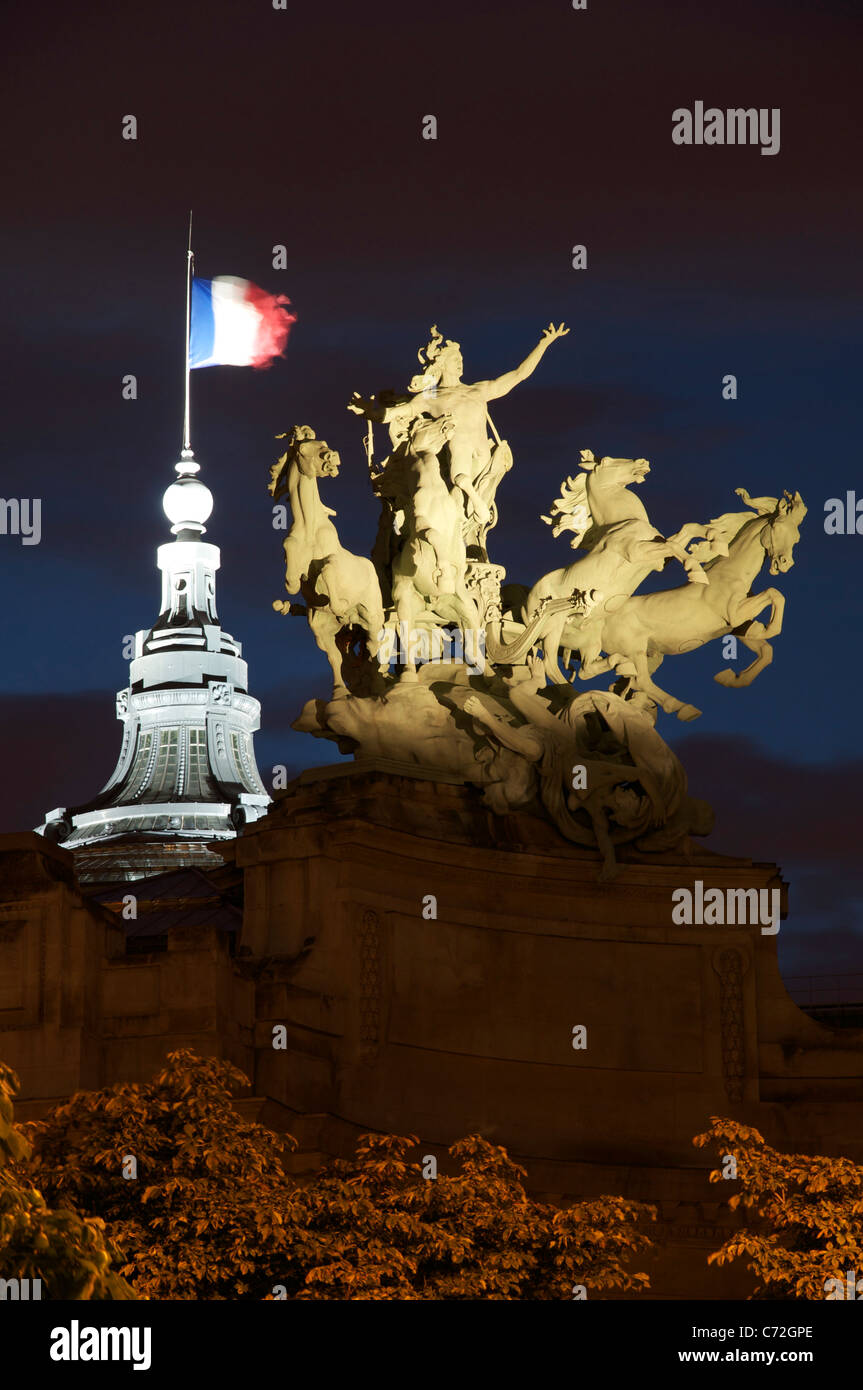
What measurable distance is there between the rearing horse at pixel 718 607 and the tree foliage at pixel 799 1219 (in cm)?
1544

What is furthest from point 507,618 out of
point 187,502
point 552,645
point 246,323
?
point 187,502

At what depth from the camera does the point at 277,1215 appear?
31203 mm

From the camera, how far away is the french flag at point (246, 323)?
56.9m

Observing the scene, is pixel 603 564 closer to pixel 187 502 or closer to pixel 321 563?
pixel 321 563

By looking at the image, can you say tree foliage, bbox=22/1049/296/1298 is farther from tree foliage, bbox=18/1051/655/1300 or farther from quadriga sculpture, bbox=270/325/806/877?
quadriga sculpture, bbox=270/325/806/877

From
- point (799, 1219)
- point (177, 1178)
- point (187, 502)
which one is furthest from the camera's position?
point (187, 502)

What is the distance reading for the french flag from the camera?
56.9m

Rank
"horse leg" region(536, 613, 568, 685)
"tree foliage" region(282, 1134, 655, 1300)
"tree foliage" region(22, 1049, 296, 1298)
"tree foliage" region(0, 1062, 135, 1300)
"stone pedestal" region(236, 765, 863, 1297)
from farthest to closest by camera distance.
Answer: "horse leg" region(536, 613, 568, 685) → "stone pedestal" region(236, 765, 863, 1297) → "tree foliage" region(282, 1134, 655, 1300) → "tree foliage" region(22, 1049, 296, 1298) → "tree foliage" region(0, 1062, 135, 1300)

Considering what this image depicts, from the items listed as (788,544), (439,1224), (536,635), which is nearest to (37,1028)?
(439,1224)

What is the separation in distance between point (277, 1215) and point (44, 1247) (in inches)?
289

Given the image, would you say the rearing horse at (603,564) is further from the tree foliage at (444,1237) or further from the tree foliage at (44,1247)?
the tree foliage at (44,1247)

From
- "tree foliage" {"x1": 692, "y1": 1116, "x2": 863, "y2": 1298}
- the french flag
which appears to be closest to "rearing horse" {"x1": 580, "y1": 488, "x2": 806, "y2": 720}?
the french flag

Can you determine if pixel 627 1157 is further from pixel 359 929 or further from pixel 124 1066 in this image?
pixel 124 1066

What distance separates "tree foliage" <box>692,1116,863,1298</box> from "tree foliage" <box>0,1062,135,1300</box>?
10648 mm
